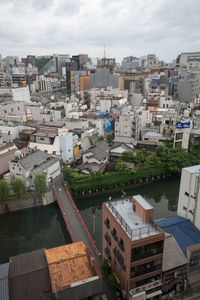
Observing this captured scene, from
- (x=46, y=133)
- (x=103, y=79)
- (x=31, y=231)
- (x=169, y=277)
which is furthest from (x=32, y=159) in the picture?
(x=103, y=79)

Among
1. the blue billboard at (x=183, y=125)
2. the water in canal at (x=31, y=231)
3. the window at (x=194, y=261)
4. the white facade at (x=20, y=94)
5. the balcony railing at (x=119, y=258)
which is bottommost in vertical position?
the water in canal at (x=31, y=231)

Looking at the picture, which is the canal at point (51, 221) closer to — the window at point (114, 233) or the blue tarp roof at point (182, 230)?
the blue tarp roof at point (182, 230)

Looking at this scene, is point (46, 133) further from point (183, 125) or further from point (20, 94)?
point (20, 94)

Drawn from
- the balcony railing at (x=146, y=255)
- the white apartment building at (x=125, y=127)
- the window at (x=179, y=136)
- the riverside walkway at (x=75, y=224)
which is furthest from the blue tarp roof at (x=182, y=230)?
the white apartment building at (x=125, y=127)

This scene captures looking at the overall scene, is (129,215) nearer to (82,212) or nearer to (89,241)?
(89,241)

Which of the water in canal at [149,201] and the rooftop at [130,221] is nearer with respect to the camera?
the rooftop at [130,221]
